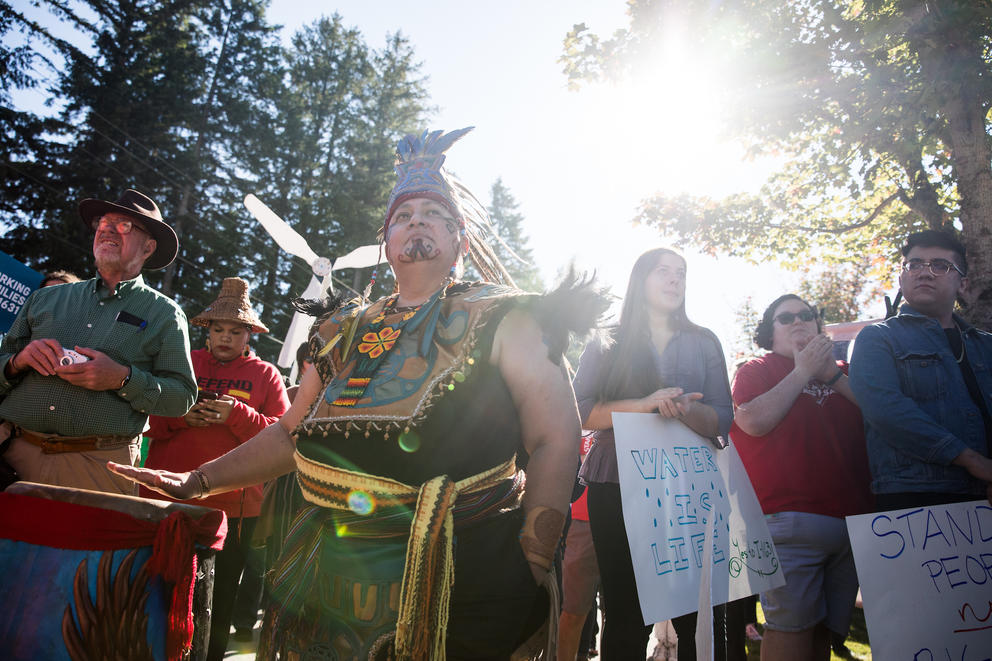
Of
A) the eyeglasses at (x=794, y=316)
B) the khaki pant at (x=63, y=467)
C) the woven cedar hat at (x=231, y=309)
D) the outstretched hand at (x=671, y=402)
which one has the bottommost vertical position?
the khaki pant at (x=63, y=467)

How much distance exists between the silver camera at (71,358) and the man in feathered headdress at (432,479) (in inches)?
39.4

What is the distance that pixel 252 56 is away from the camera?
24688 millimetres

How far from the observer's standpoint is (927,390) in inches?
102

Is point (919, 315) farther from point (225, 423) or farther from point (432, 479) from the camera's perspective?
point (225, 423)

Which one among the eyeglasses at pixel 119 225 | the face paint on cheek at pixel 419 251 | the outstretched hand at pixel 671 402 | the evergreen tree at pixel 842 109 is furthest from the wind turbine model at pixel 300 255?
the face paint on cheek at pixel 419 251

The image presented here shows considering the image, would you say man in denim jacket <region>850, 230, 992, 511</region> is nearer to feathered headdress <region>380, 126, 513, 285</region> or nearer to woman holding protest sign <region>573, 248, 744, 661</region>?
woman holding protest sign <region>573, 248, 744, 661</region>

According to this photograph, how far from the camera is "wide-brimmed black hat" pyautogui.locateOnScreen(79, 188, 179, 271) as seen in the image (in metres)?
2.97

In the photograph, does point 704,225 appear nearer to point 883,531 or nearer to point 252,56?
point 883,531

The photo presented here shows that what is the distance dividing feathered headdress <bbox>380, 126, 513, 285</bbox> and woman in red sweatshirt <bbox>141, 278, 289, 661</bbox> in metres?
1.93

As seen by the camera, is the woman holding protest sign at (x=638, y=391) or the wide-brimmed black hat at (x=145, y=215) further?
the wide-brimmed black hat at (x=145, y=215)

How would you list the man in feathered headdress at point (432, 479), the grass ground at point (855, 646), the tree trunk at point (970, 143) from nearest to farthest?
the man in feathered headdress at point (432, 479), the grass ground at point (855, 646), the tree trunk at point (970, 143)

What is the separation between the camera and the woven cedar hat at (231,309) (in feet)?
12.8

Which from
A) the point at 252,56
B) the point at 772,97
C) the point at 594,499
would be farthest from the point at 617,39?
the point at 252,56

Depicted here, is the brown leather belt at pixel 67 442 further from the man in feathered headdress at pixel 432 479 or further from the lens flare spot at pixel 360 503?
the lens flare spot at pixel 360 503
